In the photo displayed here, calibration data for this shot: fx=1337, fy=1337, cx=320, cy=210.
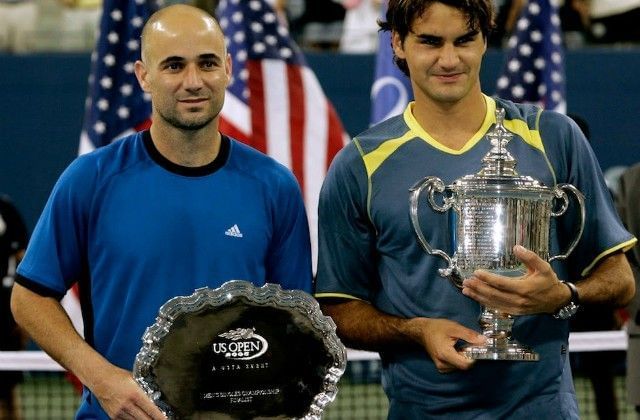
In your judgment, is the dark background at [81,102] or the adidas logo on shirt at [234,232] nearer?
the adidas logo on shirt at [234,232]

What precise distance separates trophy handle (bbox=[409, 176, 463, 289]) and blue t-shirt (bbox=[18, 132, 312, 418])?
18.6 inches

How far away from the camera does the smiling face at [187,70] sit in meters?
3.70

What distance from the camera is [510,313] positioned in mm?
3439

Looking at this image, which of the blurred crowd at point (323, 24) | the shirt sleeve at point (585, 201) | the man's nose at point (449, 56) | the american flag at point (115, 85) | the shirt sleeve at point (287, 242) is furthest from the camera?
the blurred crowd at point (323, 24)

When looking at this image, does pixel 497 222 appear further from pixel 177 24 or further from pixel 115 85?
pixel 115 85

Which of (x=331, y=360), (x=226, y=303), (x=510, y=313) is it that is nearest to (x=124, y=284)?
(x=226, y=303)

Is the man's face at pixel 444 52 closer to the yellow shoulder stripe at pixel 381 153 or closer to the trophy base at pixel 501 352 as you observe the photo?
the yellow shoulder stripe at pixel 381 153

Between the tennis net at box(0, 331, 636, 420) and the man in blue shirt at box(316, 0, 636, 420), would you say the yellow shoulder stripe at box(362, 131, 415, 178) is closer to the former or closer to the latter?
the man in blue shirt at box(316, 0, 636, 420)

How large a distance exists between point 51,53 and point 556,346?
7281 millimetres

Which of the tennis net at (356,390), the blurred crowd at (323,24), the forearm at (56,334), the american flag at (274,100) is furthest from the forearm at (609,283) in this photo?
the blurred crowd at (323,24)

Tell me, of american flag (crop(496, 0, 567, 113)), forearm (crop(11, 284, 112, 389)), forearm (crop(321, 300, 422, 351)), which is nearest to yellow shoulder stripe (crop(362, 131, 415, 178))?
forearm (crop(321, 300, 422, 351))

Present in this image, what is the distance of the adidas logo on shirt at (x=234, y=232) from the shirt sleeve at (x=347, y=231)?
0.83 feet

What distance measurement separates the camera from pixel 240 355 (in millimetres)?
3482

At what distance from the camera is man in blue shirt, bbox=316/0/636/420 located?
12.1ft
